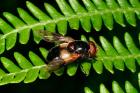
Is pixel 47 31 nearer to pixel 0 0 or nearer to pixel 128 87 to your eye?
pixel 128 87

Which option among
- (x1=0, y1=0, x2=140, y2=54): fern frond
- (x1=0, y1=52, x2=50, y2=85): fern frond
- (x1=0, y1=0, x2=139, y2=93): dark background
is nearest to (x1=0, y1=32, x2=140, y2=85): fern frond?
(x1=0, y1=52, x2=50, y2=85): fern frond

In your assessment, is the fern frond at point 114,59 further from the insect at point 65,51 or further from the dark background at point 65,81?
the dark background at point 65,81

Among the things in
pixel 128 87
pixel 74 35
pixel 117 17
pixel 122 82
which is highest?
pixel 117 17

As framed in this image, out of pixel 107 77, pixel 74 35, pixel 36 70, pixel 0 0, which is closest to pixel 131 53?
pixel 36 70

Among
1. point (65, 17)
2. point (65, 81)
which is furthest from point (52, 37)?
point (65, 81)

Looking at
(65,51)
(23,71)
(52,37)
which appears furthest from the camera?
(52,37)

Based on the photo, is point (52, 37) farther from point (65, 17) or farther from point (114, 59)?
point (114, 59)
